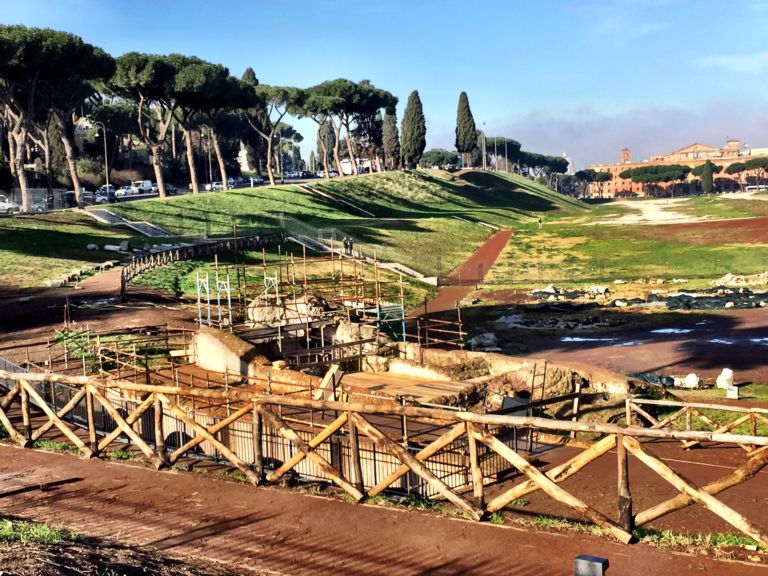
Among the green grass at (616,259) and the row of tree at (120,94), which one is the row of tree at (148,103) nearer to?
the row of tree at (120,94)

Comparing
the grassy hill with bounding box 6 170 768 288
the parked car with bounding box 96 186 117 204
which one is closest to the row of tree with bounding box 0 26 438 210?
the parked car with bounding box 96 186 117 204

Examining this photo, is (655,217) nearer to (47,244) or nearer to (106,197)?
(106,197)

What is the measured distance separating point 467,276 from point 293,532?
177 feet

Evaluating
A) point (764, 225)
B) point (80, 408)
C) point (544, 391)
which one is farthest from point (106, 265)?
point (764, 225)

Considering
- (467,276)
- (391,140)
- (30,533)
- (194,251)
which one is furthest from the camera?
(391,140)

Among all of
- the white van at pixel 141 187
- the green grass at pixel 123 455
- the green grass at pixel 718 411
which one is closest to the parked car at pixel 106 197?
the white van at pixel 141 187

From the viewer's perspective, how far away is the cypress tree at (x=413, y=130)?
419 feet

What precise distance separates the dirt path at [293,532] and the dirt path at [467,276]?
34055mm

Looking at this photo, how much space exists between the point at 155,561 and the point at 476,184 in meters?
140

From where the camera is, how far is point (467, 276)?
6328 centimetres

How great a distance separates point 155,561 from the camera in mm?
8680

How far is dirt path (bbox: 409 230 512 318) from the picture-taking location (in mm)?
50188

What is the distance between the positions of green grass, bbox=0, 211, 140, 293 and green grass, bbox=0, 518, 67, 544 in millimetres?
34331

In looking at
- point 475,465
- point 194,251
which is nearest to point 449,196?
point 194,251
